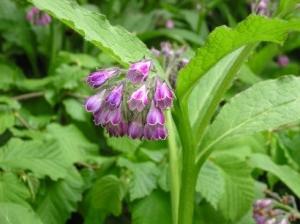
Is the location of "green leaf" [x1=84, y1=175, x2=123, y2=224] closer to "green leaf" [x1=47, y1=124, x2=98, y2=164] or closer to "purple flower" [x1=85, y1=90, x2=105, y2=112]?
"green leaf" [x1=47, y1=124, x2=98, y2=164]

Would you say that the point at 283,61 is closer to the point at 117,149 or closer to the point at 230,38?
the point at 117,149

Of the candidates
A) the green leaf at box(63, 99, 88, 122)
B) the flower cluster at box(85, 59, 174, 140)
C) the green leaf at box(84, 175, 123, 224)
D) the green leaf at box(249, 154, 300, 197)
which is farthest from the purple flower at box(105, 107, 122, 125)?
the green leaf at box(63, 99, 88, 122)

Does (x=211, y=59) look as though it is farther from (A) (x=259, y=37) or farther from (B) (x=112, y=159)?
(B) (x=112, y=159)

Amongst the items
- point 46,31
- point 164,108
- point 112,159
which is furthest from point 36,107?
point 164,108

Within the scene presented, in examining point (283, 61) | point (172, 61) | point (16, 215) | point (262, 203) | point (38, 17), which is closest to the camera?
point (16, 215)

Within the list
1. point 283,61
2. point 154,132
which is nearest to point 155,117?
point 154,132
